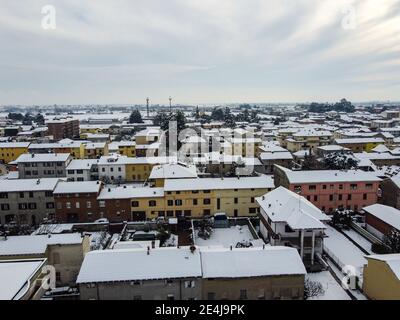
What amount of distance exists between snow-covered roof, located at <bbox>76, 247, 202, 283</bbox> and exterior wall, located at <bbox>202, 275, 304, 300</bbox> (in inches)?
30.2

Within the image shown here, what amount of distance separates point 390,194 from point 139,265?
1849cm

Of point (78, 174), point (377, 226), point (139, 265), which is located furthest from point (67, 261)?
point (78, 174)

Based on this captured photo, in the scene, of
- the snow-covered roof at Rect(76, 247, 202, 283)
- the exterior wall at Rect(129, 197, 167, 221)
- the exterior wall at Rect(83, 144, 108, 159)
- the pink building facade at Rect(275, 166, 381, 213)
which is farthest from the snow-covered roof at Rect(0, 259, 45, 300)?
the exterior wall at Rect(83, 144, 108, 159)

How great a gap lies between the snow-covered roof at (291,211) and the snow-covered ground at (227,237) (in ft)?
5.44

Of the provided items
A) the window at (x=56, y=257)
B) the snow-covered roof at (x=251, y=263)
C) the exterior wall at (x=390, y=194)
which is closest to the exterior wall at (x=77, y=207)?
the window at (x=56, y=257)

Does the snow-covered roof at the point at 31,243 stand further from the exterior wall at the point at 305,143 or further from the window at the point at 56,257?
the exterior wall at the point at 305,143

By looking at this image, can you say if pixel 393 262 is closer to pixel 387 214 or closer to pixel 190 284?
pixel 190 284

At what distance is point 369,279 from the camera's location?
12.1m

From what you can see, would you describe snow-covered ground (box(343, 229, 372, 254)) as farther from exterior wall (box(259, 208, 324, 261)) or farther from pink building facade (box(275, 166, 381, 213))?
pink building facade (box(275, 166, 381, 213))

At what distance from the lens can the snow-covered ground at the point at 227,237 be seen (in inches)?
676

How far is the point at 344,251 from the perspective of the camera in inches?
635

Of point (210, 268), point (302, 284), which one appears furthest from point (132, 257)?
point (302, 284)

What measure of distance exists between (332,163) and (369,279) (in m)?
17.3
